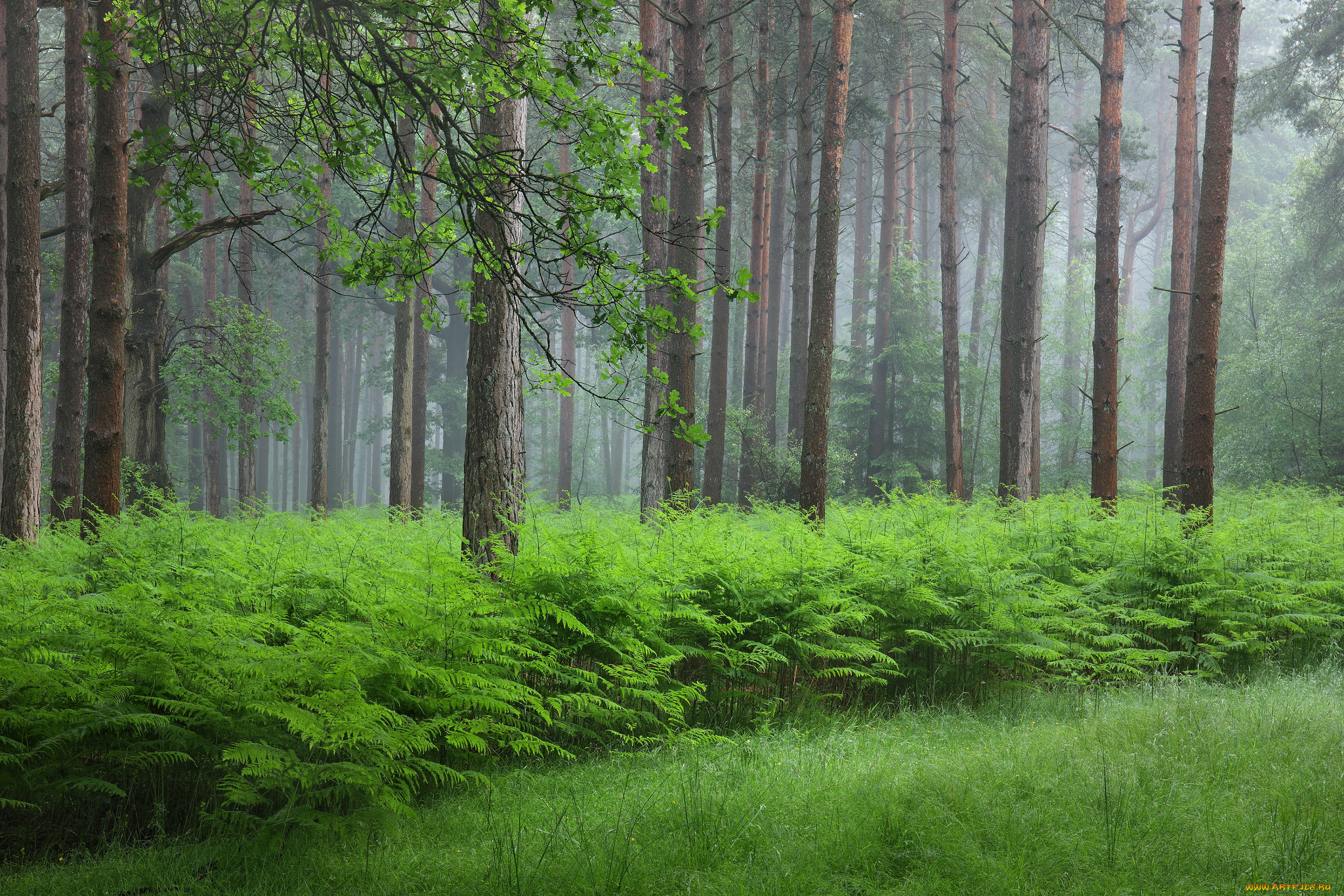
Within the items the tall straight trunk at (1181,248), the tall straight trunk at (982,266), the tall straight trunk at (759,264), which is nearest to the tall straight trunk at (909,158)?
the tall straight trunk at (982,266)

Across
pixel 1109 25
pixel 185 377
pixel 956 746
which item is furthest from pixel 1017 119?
pixel 185 377

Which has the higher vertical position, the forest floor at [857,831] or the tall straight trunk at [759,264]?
the tall straight trunk at [759,264]

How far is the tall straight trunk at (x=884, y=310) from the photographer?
2395cm

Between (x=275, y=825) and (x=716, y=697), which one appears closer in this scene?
(x=275, y=825)

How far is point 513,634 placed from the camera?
Result: 546 centimetres

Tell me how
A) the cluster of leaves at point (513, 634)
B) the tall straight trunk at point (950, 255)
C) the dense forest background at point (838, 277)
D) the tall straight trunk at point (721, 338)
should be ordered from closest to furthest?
the cluster of leaves at point (513, 634)
the dense forest background at point (838, 277)
the tall straight trunk at point (721, 338)
the tall straight trunk at point (950, 255)

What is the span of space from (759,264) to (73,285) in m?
16.5

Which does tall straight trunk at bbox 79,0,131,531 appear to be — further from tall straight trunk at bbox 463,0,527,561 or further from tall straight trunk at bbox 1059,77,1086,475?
tall straight trunk at bbox 1059,77,1086,475

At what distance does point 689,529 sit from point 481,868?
444 cm

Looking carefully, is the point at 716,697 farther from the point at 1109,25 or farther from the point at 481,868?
the point at 1109,25

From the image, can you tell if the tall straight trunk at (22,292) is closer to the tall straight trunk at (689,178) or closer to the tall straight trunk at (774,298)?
the tall straight trunk at (689,178)

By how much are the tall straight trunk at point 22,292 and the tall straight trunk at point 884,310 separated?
17890mm

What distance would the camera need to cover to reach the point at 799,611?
668 centimetres

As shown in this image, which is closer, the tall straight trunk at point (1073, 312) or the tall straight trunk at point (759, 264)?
the tall straight trunk at point (759, 264)
